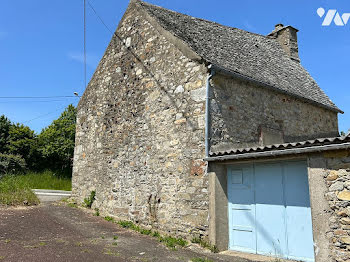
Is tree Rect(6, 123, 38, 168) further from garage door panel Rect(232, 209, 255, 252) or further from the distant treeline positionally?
garage door panel Rect(232, 209, 255, 252)

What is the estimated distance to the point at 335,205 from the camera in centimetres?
481

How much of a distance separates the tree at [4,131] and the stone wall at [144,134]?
37.8ft

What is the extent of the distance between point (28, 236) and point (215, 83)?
5637 mm

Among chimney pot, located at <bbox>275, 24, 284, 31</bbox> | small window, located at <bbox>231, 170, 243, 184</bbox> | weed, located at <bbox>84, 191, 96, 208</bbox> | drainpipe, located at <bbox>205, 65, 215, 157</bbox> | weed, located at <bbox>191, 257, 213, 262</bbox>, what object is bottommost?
weed, located at <bbox>191, 257, 213, 262</bbox>

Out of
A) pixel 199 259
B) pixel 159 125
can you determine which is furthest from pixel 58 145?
pixel 199 259

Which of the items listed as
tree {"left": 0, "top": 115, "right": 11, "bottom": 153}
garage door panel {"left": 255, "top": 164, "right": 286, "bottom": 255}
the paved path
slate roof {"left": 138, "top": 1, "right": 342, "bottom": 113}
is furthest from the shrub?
garage door panel {"left": 255, "top": 164, "right": 286, "bottom": 255}

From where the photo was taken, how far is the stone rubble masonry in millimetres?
6969

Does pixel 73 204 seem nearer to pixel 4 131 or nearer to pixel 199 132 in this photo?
pixel 199 132

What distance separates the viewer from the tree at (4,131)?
1986 cm

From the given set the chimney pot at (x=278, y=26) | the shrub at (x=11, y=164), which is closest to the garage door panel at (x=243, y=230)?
the chimney pot at (x=278, y=26)

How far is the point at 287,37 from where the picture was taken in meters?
12.9

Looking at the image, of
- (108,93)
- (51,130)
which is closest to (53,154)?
(51,130)

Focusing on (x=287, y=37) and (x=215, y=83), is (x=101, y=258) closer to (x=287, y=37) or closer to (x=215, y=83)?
(x=215, y=83)

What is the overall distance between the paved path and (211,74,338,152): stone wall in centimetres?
261
